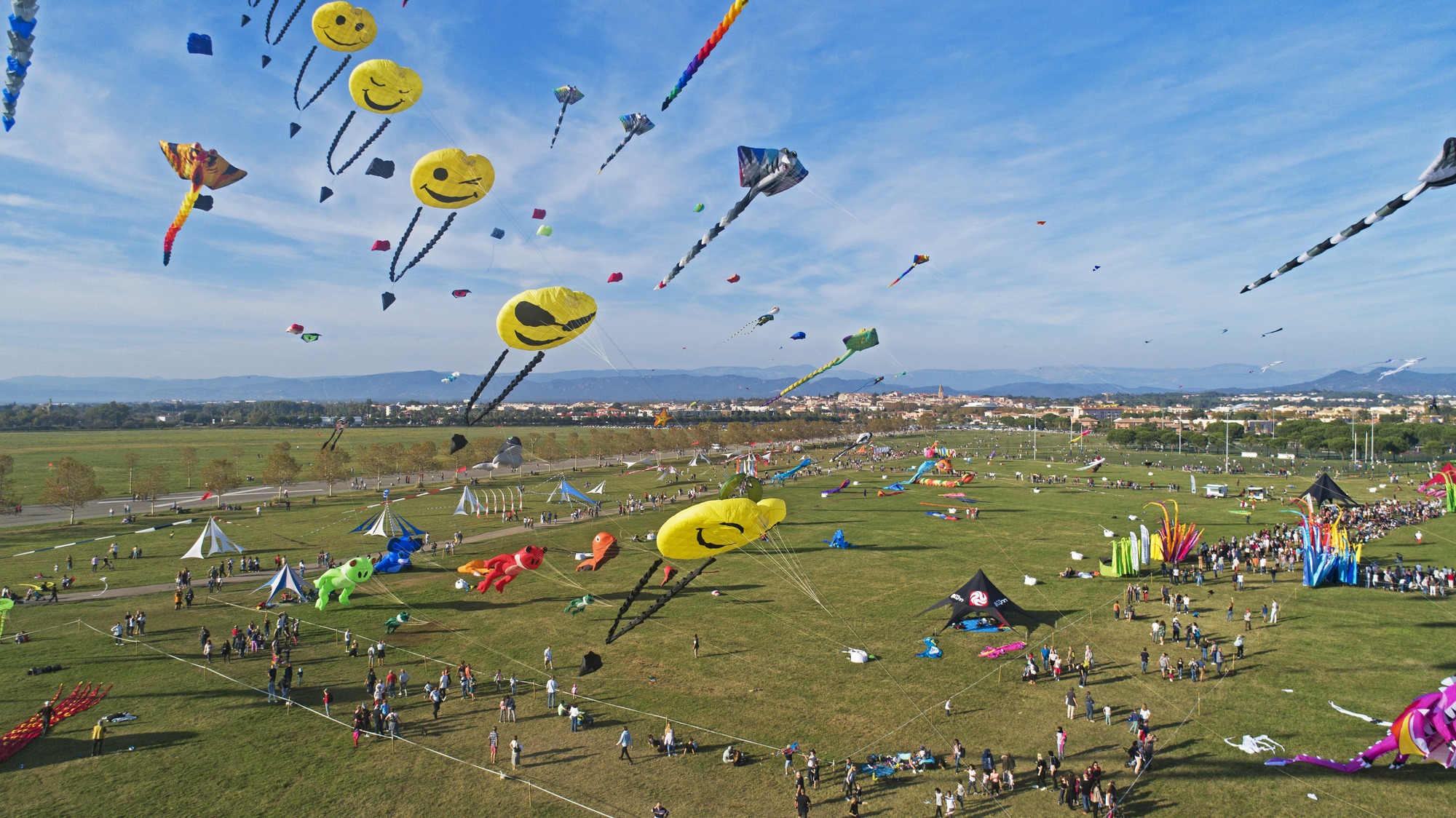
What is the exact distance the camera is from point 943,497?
43156mm

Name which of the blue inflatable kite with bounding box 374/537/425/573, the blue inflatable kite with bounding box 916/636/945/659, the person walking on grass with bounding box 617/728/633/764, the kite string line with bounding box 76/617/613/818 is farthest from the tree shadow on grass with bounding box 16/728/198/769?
the blue inflatable kite with bounding box 916/636/945/659

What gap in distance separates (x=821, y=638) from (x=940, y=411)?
169 m

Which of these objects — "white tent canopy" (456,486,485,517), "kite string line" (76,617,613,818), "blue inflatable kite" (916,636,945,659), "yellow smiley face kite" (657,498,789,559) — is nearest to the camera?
"yellow smiley face kite" (657,498,789,559)

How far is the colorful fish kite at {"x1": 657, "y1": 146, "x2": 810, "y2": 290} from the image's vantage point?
11.3 meters

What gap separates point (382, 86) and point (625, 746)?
1630cm

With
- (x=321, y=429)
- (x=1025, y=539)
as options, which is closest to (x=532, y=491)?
(x=1025, y=539)

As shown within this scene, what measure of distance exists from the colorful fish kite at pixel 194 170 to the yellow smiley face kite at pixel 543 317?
10.3 meters

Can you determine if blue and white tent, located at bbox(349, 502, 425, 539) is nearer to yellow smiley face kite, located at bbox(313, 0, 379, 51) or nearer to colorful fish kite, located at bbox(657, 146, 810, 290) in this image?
yellow smiley face kite, located at bbox(313, 0, 379, 51)

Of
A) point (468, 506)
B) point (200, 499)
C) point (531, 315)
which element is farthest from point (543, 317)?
point (200, 499)

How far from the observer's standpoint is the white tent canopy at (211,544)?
82.1ft

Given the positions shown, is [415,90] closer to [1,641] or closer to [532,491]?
[1,641]

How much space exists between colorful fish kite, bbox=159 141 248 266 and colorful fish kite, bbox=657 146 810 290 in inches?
565

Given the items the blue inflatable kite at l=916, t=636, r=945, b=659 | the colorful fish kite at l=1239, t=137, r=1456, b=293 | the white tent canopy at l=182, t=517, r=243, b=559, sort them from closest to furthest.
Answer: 1. the colorful fish kite at l=1239, t=137, r=1456, b=293
2. the blue inflatable kite at l=916, t=636, r=945, b=659
3. the white tent canopy at l=182, t=517, r=243, b=559

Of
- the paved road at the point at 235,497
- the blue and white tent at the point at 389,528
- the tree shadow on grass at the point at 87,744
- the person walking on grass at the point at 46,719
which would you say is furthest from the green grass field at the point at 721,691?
the paved road at the point at 235,497
